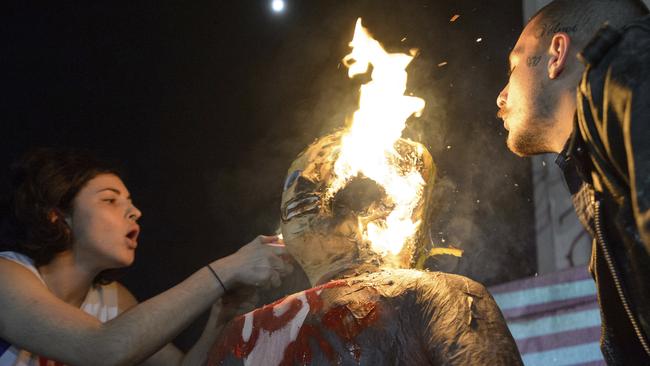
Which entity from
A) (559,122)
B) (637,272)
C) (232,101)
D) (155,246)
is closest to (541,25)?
(559,122)

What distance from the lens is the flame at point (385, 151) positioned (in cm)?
262

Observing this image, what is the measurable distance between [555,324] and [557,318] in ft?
0.09

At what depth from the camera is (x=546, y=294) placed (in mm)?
3041

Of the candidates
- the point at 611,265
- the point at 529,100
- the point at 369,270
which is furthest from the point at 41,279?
the point at 611,265

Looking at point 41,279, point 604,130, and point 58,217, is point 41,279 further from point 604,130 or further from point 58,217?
point 604,130

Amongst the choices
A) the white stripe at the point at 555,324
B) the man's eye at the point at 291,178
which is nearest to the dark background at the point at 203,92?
the white stripe at the point at 555,324

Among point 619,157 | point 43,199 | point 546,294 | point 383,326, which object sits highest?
point 43,199

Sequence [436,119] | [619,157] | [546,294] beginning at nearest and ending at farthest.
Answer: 1. [619,157]
2. [546,294]
3. [436,119]

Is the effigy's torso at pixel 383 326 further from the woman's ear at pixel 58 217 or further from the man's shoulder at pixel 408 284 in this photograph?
the woman's ear at pixel 58 217

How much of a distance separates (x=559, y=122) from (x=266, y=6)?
2.88 m

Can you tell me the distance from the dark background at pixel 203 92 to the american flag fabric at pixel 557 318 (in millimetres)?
770

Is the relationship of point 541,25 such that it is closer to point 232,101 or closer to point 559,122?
point 559,122

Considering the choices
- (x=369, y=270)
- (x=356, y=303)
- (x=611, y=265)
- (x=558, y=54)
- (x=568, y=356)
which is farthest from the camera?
(x=568, y=356)

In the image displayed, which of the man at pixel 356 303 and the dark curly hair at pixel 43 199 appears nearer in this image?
the man at pixel 356 303
